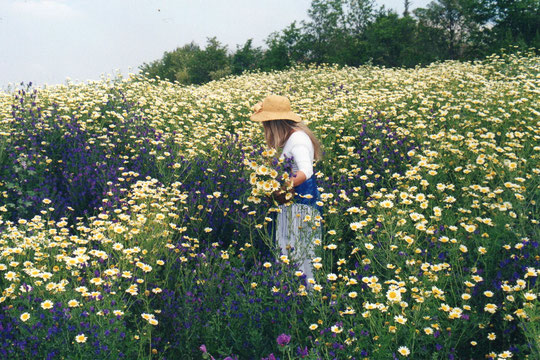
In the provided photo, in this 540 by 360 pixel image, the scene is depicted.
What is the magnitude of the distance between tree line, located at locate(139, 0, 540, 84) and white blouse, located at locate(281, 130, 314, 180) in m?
26.6

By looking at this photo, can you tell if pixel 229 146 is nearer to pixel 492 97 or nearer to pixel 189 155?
pixel 189 155

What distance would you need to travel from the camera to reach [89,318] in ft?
9.05

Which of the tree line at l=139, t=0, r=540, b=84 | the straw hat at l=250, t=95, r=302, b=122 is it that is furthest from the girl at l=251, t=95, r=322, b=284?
the tree line at l=139, t=0, r=540, b=84

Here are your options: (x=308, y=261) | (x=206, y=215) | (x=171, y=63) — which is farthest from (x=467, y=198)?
(x=171, y=63)

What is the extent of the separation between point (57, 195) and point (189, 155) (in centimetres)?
159

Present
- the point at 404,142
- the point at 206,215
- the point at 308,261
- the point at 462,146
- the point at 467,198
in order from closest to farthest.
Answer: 1. the point at 308,261
2. the point at 467,198
3. the point at 206,215
4. the point at 462,146
5. the point at 404,142

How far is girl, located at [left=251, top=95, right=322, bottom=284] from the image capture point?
3580 mm

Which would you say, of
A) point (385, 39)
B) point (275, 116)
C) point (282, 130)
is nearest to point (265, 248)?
point (282, 130)

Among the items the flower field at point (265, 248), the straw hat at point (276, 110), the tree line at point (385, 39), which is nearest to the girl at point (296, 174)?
the straw hat at point (276, 110)

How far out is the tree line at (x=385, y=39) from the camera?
98.7 feet

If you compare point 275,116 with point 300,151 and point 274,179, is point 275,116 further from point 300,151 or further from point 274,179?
point 274,179

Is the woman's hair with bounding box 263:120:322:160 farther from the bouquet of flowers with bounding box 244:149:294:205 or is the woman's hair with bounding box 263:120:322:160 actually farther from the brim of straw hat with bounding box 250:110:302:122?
the bouquet of flowers with bounding box 244:149:294:205

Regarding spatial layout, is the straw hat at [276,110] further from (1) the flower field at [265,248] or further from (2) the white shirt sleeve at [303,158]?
(1) the flower field at [265,248]

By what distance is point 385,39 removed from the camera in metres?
34.3
